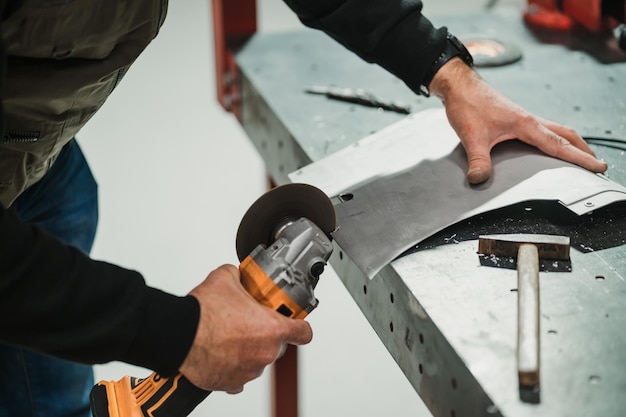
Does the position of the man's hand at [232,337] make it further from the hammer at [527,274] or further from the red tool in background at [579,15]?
the red tool in background at [579,15]

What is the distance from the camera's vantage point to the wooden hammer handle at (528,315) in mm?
650

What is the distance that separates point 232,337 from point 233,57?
855 millimetres

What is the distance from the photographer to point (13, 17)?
0.73 m

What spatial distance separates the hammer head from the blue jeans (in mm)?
667

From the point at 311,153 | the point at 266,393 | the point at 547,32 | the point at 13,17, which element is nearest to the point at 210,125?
the point at 266,393

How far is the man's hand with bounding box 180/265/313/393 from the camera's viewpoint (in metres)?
0.72

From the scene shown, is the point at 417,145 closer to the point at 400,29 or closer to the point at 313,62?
the point at 400,29

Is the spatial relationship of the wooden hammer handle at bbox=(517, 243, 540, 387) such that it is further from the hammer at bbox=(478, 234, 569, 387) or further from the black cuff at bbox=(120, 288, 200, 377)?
the black cuff at bbox=(120, 288, 200, 377)

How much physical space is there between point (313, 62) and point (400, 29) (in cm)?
39

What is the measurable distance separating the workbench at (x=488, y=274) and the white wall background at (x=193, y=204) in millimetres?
626

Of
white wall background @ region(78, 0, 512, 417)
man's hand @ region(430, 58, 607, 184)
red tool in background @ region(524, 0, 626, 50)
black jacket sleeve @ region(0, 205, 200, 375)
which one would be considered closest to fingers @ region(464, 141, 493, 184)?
man's hand @ region(430, 58, 607, 184)

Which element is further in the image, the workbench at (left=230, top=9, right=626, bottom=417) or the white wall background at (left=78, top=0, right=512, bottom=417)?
the white wall background at (left=78, top=0, right=512, bottom=417)

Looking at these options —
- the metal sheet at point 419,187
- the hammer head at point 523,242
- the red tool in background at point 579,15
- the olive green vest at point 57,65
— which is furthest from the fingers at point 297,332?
the red tool in background at point 579,15

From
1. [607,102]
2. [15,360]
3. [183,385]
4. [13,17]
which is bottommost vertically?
[15,360]
